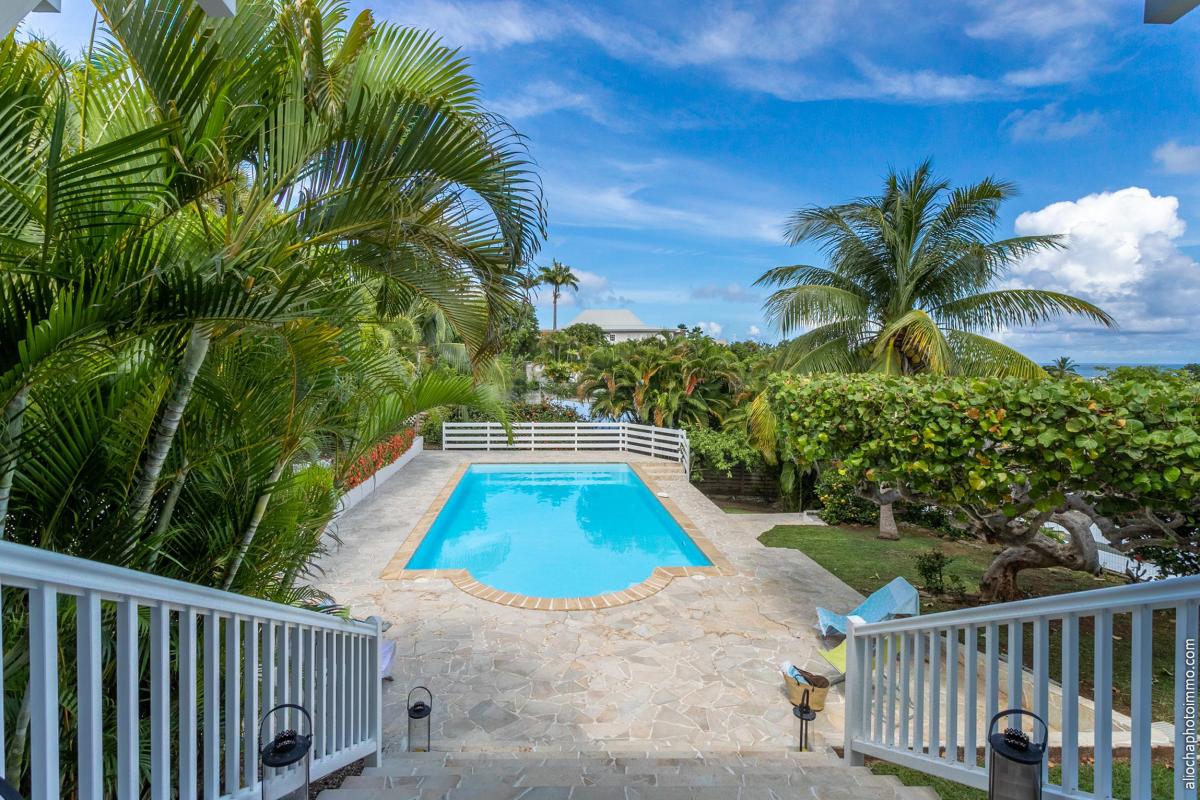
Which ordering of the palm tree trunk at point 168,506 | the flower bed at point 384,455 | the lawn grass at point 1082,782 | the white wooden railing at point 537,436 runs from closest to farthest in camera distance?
the palm tree trunk at point 168,506 < the lawn grass at point 1082,782 < the flower bed at point 384,455 < the white wooden railing at point 537,436

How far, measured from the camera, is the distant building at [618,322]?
6075cm

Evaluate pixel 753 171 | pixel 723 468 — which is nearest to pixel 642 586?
pixel 723 468

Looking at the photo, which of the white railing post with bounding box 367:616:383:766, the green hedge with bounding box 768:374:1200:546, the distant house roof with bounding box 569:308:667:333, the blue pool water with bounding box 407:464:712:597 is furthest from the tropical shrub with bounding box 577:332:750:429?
the distant house roof with bounding box 569:308:667:333

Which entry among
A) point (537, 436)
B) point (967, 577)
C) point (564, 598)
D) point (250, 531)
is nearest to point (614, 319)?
point (537, 436)

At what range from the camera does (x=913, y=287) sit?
7.90 m

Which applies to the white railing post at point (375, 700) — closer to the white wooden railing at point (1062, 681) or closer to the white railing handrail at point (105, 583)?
the white railing handrail at point (105, 583)

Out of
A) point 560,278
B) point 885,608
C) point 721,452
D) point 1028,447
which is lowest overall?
point 885,608

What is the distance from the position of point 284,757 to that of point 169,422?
1.19m

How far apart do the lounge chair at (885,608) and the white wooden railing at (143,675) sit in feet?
13.5

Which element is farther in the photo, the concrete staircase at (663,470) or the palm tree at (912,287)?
the concrete staircase at (663,470)

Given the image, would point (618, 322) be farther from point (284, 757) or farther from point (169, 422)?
point (284, 757)

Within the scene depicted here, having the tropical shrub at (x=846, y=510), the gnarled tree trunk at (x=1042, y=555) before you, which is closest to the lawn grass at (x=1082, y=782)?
the gnarled tree trunk at (x=1042, y=555)

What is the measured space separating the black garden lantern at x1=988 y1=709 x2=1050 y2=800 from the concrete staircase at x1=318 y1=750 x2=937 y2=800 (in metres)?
1.15

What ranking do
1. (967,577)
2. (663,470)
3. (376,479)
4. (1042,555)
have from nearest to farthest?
(1042,555), (967,577), (376,479), (663,470)
